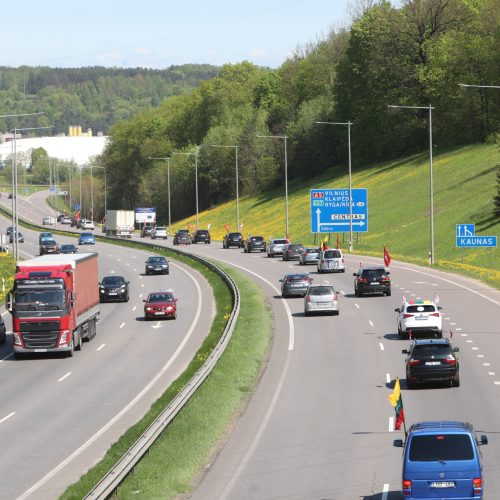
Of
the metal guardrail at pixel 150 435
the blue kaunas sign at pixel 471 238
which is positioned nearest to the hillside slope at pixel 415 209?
the blue kaunas sign at pixel 471 238

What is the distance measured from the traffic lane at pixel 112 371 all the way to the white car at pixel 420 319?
8.08 meters

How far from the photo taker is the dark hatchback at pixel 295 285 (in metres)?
63.9

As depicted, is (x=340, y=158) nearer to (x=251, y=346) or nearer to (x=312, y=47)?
(x=312, y=47)

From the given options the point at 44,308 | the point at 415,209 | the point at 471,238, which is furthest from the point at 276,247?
the point at 44,308

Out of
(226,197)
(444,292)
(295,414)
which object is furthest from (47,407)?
(226,197)

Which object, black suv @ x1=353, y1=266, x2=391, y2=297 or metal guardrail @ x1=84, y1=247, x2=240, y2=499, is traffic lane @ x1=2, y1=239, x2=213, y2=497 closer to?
metal guardrail @ x1=84, y1=247, x2=240, y2=499

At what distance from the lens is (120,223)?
14500 cm

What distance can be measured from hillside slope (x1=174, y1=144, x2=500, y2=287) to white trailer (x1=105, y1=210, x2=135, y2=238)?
10546 millimetres

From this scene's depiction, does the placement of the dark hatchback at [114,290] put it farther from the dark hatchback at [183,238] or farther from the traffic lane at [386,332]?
the dark hatchback at [183,238]

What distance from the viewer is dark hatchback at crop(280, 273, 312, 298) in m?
63.9

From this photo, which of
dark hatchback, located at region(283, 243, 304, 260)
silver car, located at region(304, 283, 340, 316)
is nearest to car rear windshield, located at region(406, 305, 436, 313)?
silver car, located at region(304, 283, 340, 316)

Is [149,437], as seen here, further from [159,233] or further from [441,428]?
[159,233]

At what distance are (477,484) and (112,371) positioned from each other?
24.1 metres

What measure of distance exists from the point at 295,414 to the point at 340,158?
120313mm
